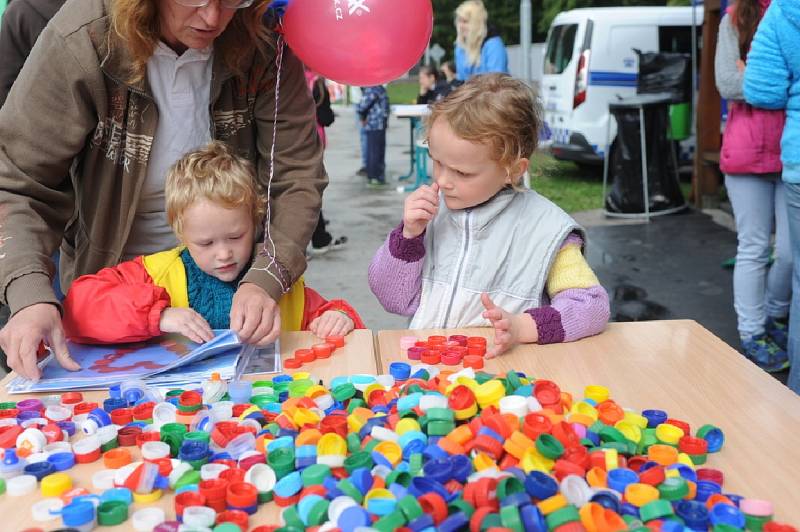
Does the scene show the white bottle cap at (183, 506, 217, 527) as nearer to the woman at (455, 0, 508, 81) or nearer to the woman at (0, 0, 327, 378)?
the woman at (0, 0, 327, 378)

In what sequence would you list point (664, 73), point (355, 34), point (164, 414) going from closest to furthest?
point (164, 414) → point (355, 34) → point (664, 73)

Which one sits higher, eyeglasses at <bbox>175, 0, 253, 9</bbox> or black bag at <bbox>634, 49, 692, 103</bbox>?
eyeglasses at <bbox>175, 0, 253, 9</bbox>

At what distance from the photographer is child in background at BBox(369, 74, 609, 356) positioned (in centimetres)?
211

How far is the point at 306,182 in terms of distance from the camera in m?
2.34

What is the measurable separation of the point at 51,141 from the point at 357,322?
0.88 m

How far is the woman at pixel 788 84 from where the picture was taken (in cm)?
311

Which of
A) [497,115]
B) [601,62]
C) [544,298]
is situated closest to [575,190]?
[601,62]

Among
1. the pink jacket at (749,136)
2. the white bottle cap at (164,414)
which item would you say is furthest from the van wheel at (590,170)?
the white bottle cap at (164,414)

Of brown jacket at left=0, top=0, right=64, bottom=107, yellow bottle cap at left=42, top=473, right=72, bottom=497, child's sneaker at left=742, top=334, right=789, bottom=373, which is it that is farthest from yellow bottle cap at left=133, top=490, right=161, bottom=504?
child's sneaker at left=742, top=334, right=789, bottom=373

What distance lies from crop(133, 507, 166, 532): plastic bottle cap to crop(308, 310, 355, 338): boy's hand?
88 cm

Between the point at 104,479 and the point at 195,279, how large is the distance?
3.07 ft

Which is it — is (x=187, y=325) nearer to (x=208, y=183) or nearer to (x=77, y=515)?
(x=208, y=183)

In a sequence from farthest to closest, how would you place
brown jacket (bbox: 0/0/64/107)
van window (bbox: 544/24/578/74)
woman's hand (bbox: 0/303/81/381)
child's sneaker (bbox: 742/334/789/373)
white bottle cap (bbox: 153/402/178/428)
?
van window (bbox: 544/24/578/74)
child's sneaker (bbox: 742/334/789/373)
brown jacket (bbox: 0/0/64/107)
woman's hand (bbox: 0/303/81/381)
white bottle cap (bbox: 153/402/178/428)

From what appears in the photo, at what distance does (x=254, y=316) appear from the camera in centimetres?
196
